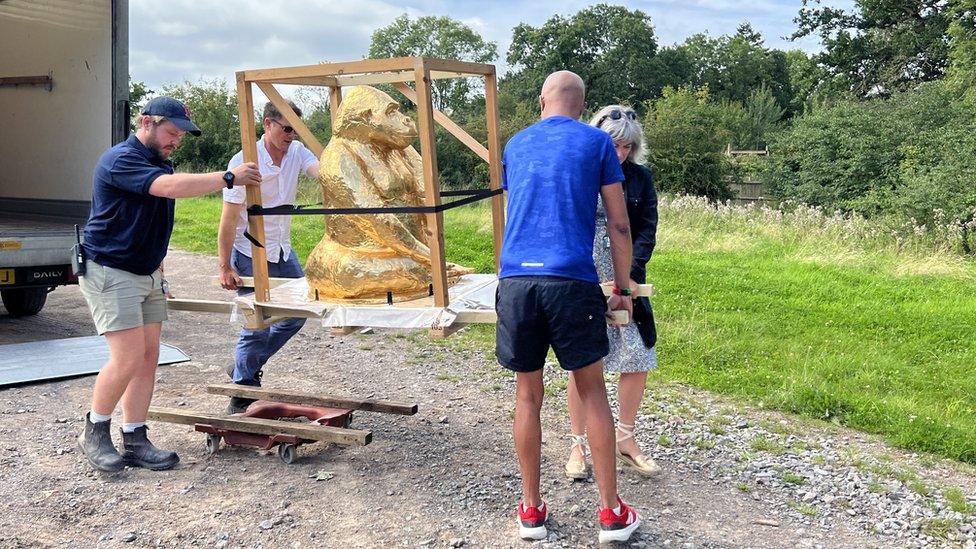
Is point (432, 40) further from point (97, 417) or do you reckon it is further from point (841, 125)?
point (97, 417)

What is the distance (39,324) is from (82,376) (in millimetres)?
2400

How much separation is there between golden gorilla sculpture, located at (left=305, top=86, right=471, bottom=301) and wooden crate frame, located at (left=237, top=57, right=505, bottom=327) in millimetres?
197

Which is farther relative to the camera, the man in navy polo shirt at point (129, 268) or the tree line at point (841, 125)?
the tree line at point (841, 125)

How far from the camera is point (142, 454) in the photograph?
15.4 feet

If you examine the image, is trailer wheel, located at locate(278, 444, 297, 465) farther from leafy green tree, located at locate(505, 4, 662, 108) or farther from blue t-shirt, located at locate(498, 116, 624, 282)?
leafy green tree, located at locate(505, 4, 662, 108)

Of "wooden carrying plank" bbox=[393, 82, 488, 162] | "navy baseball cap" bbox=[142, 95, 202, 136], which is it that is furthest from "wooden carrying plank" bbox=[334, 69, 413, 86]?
"navy baseball cap" bbox=[142, 95, 202, 136]

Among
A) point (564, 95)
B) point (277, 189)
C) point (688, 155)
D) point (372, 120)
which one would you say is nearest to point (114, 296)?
point (277, 189)

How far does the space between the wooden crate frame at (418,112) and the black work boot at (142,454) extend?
0.90m

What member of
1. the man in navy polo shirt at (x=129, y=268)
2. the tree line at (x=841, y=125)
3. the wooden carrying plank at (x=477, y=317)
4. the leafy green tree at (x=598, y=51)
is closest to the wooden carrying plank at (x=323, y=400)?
the man in navy polo shirt at (x=129, y=268)

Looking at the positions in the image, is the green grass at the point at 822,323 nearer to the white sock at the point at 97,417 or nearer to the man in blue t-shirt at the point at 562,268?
the man in blue t-shirt at the point at 562,268

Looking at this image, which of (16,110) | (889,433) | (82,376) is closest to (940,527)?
(889,433)

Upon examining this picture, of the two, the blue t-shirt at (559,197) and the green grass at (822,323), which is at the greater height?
the blue t-shirt at (559,197)

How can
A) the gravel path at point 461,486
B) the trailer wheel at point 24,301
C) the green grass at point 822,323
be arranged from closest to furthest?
the gravel path at point 461,486 → the green grass at point 822,323 → the trailer wheel at point 24,301

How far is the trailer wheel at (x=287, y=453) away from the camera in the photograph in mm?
4777
